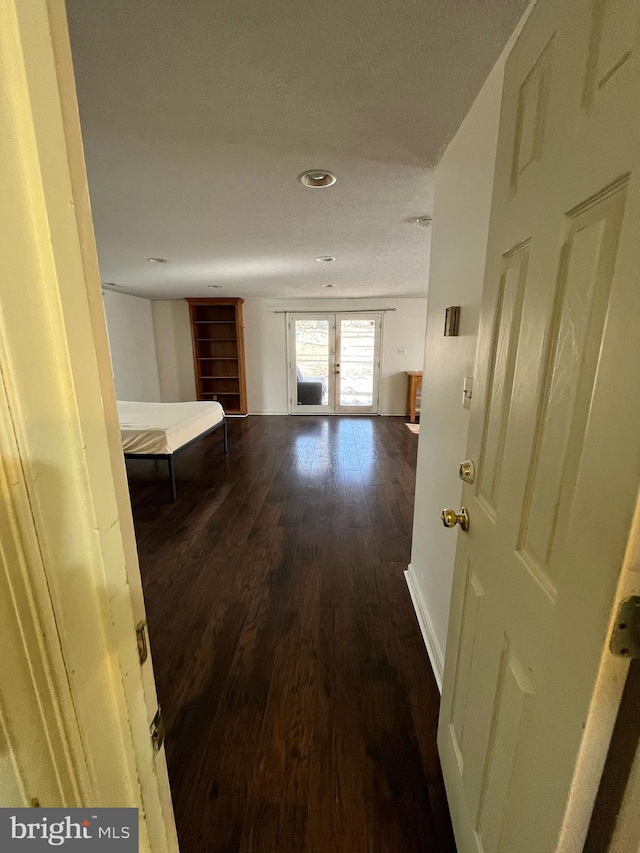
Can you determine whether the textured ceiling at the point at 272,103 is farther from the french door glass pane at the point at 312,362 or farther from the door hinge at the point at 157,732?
the french door glass pane at the point at 312,362

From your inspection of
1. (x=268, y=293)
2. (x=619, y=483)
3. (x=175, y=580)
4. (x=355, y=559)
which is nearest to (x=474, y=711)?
(x=619, y=483)

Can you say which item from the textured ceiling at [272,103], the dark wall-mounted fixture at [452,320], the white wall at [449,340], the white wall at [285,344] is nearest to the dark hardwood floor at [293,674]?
the white wall at [449,340]

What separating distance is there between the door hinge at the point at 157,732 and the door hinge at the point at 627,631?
70 centimetres

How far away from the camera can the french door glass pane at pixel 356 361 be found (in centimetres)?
636

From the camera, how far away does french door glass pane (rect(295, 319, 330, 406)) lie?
6418mm

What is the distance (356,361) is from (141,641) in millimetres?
6261

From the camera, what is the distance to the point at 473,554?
92 centimetres

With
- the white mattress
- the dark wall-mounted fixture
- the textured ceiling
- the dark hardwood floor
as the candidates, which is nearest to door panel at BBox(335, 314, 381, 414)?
the white mattress

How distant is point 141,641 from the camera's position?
0.54 meters

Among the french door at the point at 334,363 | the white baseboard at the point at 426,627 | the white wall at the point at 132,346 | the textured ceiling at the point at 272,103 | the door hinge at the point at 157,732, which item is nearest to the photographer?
the door hinge at the point at 157,732

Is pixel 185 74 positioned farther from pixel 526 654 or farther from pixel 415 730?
pixel 415 730

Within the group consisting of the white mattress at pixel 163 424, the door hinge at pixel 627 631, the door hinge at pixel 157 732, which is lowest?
the white mattress at pixel 163 424

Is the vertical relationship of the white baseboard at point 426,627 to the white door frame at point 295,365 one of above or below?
below

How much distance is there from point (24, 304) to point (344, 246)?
309 centimetres
